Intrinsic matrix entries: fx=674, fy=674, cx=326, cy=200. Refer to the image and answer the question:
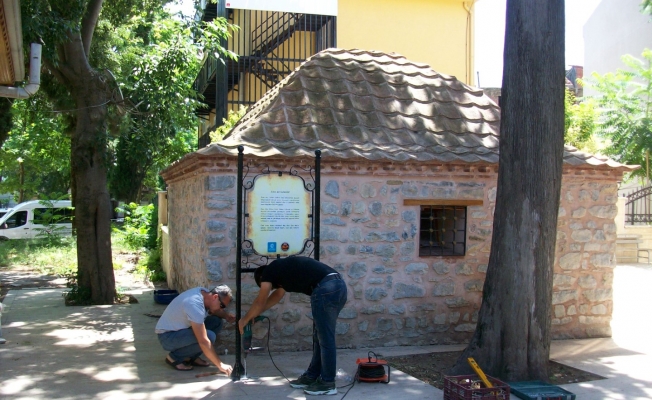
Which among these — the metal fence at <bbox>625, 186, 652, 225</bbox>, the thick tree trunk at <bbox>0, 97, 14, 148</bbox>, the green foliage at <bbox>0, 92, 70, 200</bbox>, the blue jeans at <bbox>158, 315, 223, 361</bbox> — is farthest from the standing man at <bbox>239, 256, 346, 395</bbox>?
the metal fence at <bbox>625, 186, 652, 225</bbox>

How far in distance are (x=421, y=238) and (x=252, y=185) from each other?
2822 millimetres

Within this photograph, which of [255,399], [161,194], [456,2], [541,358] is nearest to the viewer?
[255,399]

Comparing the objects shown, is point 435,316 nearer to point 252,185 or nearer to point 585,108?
point 252,185

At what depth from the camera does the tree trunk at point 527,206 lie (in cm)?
665

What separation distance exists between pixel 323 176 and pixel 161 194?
11.1m

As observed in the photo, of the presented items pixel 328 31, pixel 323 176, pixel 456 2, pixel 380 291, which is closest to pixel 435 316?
pixel 380 291

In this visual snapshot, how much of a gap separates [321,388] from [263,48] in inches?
572

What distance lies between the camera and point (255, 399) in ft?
20.0

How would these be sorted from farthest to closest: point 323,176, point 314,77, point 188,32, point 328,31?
1. point 328,31
2. point 188,32
3. point 314,77
4. point 323,176

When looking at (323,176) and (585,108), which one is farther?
(585,108)

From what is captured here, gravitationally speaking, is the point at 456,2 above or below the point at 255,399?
above

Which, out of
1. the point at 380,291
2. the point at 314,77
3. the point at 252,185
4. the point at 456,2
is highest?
the point at 456,2

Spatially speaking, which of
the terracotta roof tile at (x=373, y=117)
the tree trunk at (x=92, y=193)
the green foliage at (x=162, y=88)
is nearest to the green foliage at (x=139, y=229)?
the green foliage at (x=162, y=88)

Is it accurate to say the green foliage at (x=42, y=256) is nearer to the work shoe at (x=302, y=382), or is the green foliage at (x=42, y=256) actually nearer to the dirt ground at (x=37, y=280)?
the dirt ground at (x=37, y=280)
